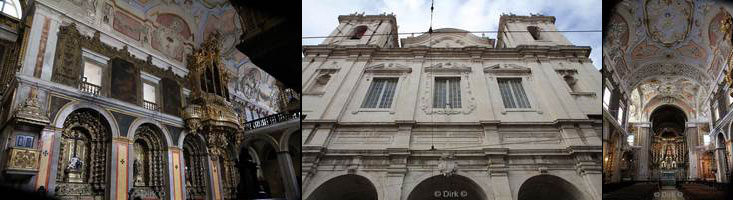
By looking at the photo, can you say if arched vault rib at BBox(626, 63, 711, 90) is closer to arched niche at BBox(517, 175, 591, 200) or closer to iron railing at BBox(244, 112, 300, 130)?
arched niche at BBox(517, 175, 591, 200)

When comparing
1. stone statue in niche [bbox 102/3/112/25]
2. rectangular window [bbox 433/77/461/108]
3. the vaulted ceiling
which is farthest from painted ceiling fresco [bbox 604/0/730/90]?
stone statue in niche [bbox 102/3/112/25]

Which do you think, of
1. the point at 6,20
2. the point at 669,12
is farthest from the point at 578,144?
the point at 6,20

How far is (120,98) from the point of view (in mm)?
4406

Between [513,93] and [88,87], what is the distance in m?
4.41

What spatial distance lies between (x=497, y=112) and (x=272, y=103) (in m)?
2.37

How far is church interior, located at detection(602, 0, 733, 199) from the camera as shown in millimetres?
4463

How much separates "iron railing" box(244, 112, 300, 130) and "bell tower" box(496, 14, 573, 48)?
2.32 m

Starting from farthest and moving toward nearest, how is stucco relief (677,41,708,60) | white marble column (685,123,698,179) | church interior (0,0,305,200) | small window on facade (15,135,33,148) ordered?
white marble column (685,123,698,179), stucco relief (677,41,708,60), church interior (0,0,305,200), small window on facade (15,135,33,148)

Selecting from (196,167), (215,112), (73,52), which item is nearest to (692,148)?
(215,112)

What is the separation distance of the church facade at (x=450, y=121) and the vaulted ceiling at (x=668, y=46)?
46 centimetres

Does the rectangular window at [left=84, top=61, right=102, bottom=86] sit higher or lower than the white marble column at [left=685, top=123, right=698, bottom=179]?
higher

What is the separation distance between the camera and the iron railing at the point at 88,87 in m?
4.04

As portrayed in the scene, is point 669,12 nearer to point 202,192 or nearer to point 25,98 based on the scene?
point 202,192

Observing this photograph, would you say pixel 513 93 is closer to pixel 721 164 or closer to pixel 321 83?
pixel 321 83
